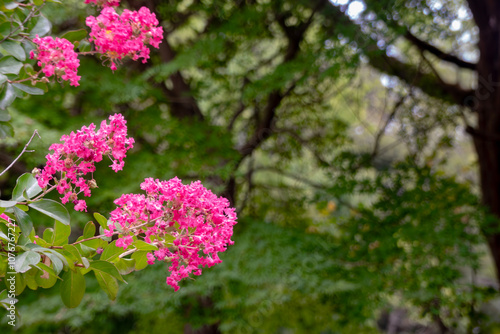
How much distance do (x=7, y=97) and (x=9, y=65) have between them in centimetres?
9

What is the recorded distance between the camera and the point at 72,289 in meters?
0.88

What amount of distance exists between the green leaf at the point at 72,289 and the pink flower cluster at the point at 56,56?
431mm

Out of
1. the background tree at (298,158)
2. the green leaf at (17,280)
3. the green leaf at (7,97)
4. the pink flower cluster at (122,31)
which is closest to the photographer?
the green leaf at (17,280)

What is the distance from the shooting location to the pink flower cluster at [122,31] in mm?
A: 1110

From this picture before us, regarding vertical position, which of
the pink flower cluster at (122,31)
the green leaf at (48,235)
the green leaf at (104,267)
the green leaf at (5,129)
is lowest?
the green leaf at (48,235)

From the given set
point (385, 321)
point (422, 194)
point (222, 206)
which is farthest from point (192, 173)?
point (385, 321)

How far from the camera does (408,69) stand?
11.8 feet

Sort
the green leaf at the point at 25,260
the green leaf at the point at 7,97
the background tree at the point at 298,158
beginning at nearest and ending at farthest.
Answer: the green leaf at the point at 25,260 < the green leaf at the point at 7,97 < the background tree at the point at 298,158

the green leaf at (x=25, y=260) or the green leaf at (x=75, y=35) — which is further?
the green leaf at (x=75, y=35)

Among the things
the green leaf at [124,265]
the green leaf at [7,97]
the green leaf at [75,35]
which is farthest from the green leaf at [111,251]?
the green leaf at [75,35]

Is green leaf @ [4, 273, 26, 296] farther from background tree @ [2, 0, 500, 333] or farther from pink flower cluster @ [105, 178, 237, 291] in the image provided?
background tree @ [2, 0, 500, 333]

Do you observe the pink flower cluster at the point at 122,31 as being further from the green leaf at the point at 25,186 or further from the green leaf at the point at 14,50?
the green leaf at the point at 25,186

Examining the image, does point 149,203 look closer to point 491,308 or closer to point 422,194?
point 422,194

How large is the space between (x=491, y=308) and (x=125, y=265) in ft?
16.8
